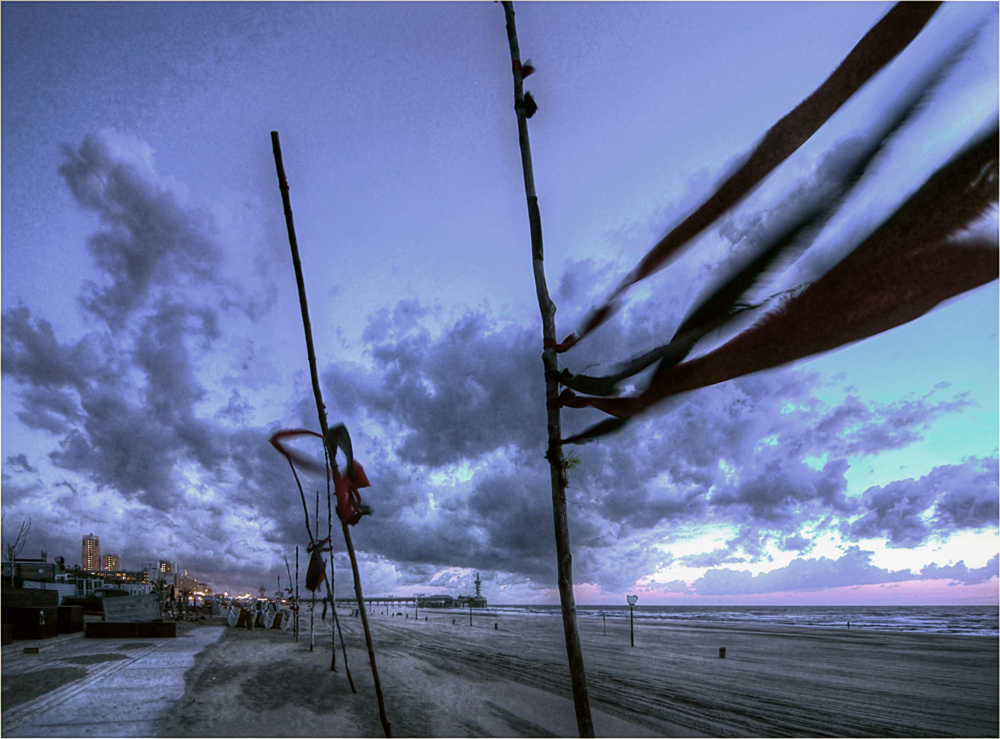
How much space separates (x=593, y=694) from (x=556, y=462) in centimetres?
1492

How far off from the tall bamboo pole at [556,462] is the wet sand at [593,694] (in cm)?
899

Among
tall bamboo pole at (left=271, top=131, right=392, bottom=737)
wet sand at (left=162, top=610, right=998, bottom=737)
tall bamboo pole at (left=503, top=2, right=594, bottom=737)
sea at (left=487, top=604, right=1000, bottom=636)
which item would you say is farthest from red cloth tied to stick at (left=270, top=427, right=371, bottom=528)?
sea at (left=487, top=604, right=1000, bottom=636)

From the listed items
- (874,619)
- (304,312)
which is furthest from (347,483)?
(874,619)

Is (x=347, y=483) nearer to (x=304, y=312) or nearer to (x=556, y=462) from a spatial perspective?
(x=304, y=312)

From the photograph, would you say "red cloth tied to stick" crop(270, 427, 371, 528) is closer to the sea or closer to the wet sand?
the wet sand

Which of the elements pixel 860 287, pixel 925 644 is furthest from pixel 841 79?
pixel 925 644

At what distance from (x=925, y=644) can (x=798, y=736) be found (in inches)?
1267

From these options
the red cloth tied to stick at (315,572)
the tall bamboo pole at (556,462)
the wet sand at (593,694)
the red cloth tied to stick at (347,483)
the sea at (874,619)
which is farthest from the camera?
the sea at (874,619)

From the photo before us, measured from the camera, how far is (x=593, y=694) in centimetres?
1532

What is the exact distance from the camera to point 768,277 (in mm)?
2223

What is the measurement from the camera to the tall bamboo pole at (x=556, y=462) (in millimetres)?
3098

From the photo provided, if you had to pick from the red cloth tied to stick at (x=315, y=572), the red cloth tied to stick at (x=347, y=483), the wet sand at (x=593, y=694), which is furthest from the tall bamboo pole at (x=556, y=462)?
the wet sand at (x=593, y=694)

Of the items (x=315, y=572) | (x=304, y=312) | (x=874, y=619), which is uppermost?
(x=304, y=312)

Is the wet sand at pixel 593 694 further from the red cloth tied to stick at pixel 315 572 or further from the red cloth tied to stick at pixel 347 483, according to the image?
the red cloth tied to stick at pixel 347 483
